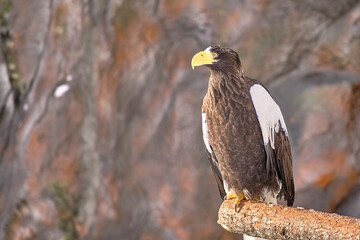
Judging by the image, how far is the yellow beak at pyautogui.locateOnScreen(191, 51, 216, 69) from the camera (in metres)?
1.53

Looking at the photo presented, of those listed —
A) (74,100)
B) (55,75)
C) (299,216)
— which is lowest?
(299,216)

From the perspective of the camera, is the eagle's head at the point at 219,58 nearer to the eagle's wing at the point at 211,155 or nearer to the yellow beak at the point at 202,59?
the yellow beak at the point at 202,59

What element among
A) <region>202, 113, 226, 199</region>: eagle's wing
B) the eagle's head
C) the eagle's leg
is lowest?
the eagle's leg

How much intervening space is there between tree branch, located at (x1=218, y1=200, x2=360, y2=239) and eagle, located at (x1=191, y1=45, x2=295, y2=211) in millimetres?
58

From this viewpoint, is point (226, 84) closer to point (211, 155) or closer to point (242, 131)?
point (242, 131)

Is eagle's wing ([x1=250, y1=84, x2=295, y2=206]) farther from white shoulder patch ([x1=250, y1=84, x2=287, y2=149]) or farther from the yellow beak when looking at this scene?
the yellow beak

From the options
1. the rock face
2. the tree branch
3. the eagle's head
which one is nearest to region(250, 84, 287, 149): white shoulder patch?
the eagle's head

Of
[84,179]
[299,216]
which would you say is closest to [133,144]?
[84,179]

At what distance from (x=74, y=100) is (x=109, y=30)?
48 cm

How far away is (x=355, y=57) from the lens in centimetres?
260

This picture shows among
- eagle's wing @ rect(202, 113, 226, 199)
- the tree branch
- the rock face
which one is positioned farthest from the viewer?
the rock face

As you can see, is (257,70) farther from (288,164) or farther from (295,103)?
(288,164)

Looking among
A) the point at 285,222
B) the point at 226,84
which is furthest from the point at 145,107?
the point at 285,222

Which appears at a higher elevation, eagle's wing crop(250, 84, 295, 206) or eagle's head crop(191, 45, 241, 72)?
eagle's head crop(191, 45, 241, 72)
